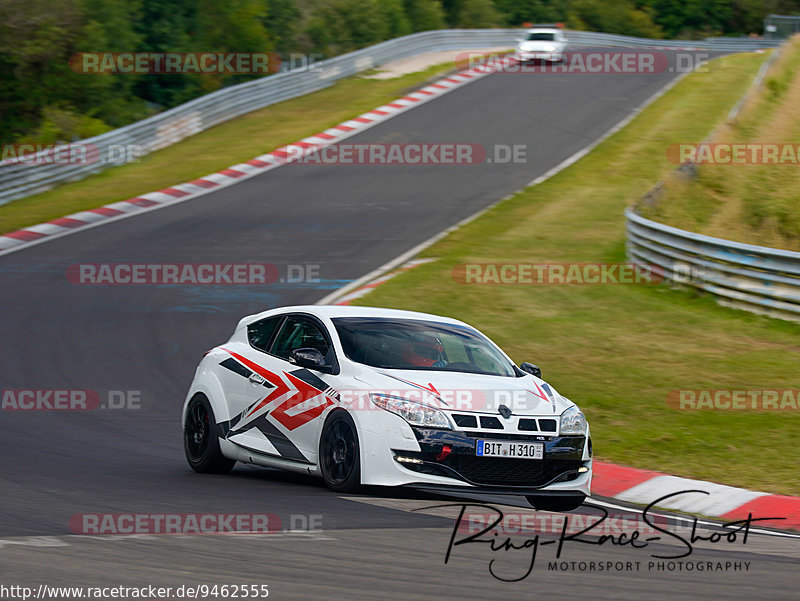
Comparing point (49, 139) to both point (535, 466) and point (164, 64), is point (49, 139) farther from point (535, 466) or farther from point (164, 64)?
point (535, 466)

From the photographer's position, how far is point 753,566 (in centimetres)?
675

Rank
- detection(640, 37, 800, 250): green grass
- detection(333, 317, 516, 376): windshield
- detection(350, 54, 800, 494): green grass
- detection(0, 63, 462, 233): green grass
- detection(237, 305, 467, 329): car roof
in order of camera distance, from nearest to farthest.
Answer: detection(333, 317, 516, 376): windshield
detection(237, 305, 467, 329): car roof
detection(350, 54, 800, 494): green grass
detection(640, 37, 800, 250): green grass
detection(0, 63, 462, 233): green grass

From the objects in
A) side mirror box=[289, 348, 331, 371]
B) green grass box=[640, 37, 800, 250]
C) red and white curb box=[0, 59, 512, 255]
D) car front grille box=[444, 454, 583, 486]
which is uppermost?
side mirror box=[289, 348, 331, 371]

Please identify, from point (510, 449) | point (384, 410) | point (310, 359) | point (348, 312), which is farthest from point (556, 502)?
point (348, 312)

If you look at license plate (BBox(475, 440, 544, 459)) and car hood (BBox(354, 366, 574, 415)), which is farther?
car hood (BBox(354, 366, 574, 415))

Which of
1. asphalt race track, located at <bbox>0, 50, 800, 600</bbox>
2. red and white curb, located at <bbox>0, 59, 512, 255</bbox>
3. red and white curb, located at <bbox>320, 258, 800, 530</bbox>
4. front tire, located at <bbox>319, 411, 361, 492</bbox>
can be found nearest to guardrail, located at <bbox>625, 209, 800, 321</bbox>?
asphalt race track, located at <bbox>0, 50, 800, 600</bbox>

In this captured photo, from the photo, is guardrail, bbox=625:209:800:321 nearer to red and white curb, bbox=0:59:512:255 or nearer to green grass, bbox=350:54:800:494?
green grass, bbox=350:54:800:494

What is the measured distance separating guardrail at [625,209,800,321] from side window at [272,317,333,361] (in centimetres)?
915

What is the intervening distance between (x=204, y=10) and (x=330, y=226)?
2458 centimetres

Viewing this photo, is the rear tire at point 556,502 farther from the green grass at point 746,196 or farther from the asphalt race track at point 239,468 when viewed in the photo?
the green grass at point 746,196

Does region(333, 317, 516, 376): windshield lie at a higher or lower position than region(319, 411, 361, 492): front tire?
higher

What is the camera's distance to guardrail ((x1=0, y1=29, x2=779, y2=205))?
1070 inches

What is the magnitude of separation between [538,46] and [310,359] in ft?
120

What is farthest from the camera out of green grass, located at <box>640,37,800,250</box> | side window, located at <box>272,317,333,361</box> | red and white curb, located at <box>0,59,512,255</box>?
red and white curb, located at <box>0,59,512,255</box>
